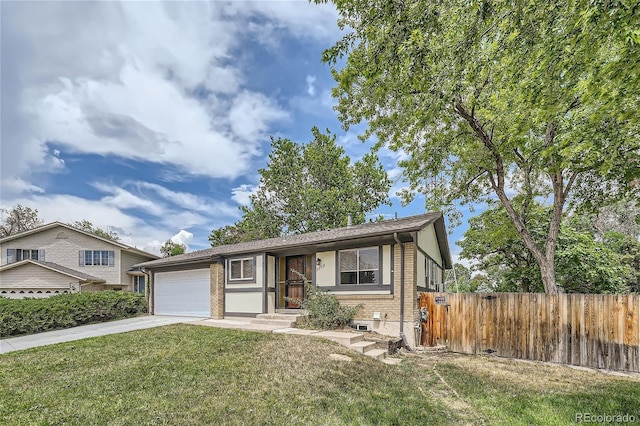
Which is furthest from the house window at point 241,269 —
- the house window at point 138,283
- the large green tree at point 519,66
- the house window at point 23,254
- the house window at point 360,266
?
the house window at point 23,254

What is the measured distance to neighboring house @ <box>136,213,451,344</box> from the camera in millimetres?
9719

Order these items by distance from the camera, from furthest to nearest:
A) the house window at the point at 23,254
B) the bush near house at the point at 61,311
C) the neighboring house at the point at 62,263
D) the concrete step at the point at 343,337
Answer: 1. the house window at the point at 23,254
2. the neighboring house at the point at 62,263
3. the bush near house at the point at 61,311
4. the concrete step at the point at 343,337

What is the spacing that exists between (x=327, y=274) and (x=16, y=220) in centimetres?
3489

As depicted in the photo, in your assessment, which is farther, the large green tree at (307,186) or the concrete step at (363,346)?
the large green tree at (307,186)

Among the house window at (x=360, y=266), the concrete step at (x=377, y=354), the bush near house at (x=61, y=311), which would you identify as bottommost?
the bush near house at (x=61, y=311)

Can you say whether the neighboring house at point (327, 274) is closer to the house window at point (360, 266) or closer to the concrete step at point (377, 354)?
the house window at point (360, 266)

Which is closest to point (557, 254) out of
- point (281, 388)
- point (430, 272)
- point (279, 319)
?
point (430, 272)

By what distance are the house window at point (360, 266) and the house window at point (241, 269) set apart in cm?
398

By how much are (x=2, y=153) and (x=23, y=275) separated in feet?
43.4

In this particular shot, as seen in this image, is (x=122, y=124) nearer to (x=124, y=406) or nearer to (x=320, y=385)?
(x=124, y=406)

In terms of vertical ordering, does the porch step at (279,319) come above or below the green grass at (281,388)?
below

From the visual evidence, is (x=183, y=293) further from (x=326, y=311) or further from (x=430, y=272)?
(x=430, y=272)

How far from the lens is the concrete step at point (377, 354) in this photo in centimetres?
780

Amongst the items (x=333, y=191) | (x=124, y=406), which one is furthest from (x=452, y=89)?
(x=333, y=191)
